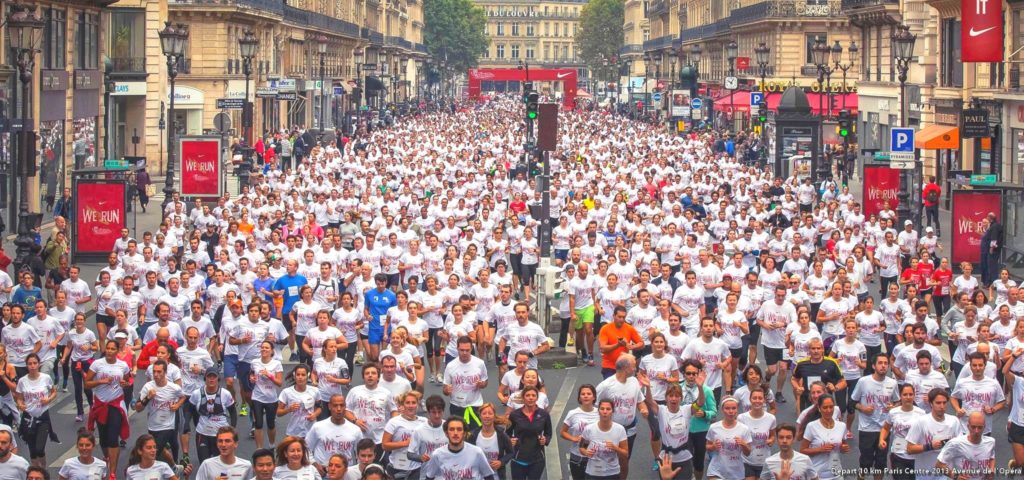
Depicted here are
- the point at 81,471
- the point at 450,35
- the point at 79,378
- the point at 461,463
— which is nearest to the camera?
the point at 81,471

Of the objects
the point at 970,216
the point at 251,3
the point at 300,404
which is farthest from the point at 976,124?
the point at 251,3

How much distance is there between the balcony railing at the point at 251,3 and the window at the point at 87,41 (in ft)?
52.3

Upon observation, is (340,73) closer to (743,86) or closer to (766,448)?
(743,86)

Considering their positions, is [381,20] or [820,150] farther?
[381,20]

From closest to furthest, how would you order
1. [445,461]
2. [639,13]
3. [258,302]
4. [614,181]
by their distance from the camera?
[445,461], [258,302], [614,181], [639,13]

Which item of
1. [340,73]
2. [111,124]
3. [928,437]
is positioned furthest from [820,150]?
[340,73]

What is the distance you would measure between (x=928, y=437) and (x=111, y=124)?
41.2m

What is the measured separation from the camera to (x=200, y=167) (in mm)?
35844

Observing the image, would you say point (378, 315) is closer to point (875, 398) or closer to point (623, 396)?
point (623, 396)

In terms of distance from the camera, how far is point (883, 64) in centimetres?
5822

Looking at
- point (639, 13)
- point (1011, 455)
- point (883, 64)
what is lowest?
point (1011, 455)

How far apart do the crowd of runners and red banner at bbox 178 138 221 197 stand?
7.21 metres

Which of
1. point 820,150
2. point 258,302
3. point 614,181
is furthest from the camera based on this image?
point 820,150

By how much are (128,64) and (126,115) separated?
1.83m
